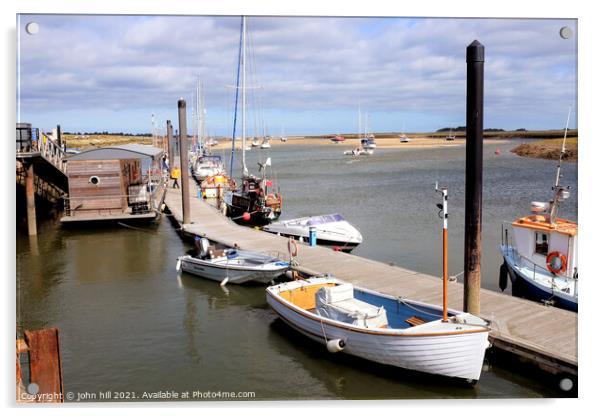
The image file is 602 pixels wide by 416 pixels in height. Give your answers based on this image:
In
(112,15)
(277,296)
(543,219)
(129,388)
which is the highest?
(112,15)

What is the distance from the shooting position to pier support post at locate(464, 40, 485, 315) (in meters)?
10.9

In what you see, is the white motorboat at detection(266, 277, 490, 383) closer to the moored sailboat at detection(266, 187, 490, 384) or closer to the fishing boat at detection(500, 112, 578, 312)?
the moored sailboat at detection(266, 187, 490, 384)

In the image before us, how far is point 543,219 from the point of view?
1698 centimetres

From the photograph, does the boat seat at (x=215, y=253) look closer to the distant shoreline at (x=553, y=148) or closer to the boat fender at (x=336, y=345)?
the boat fender at (x=336, y=345)

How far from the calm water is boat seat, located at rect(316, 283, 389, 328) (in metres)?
0.87

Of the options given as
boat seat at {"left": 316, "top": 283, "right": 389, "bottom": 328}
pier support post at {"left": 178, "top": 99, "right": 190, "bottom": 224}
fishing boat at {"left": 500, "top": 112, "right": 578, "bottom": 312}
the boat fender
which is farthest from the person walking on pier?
the boat fender

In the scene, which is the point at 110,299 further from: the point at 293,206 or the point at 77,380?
the point at 293,206

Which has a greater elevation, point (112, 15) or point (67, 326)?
point (112, 15)

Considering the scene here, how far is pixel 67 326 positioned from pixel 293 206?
1078 inches

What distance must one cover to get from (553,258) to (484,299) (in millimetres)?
2716

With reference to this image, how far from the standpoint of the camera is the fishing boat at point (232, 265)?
62.0 feet

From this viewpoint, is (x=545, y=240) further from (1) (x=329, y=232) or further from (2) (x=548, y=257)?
(1) (x=329, y=232)
